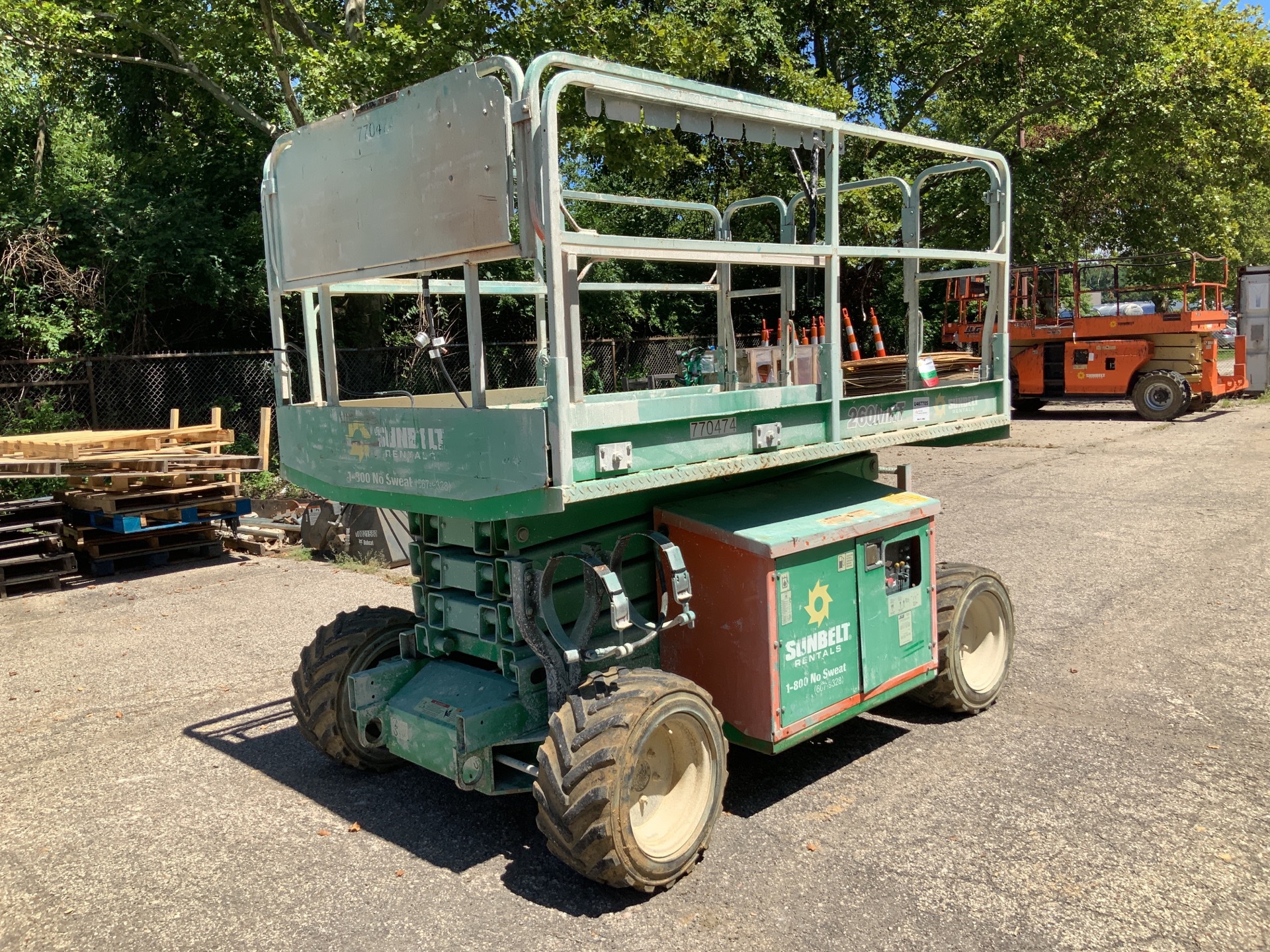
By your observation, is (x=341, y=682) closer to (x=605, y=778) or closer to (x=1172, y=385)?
(x=605, y=778)

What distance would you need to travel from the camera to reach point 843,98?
1814 cm

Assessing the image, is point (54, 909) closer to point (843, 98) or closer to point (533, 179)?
point (533, 179)

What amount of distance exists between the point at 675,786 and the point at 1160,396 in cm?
1830

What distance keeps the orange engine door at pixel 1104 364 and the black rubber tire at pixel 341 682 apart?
18.0 meters

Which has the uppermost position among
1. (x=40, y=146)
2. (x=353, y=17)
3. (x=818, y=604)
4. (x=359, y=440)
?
(x=353, y=17)

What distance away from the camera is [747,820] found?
4.53 m

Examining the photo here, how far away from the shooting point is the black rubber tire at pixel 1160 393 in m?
19.0

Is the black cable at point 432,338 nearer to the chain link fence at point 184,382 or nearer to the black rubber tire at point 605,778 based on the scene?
the black rubber tire at point 605,778

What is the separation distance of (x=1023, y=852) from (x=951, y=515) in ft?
25.3

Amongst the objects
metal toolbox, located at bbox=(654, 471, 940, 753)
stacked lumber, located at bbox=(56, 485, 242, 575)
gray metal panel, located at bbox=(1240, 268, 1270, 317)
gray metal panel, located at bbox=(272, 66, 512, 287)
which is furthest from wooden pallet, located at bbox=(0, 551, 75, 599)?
gray metal panel, located at bbox=(1240, 268, 1270, 317)

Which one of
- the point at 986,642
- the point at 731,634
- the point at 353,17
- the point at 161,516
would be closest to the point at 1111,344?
the point at 353,17

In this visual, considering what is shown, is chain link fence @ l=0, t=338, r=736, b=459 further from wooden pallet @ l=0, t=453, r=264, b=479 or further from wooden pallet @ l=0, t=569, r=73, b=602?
wooden pallet @ l=0, t=569, r=73, b=602

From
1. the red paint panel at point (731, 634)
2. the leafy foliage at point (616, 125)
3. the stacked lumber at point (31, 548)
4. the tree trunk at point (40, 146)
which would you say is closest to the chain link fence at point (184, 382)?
the leafy foliage at point (616, 125)

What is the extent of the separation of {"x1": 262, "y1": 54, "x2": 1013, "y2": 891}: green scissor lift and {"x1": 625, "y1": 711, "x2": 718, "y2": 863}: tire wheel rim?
0.01 meters
